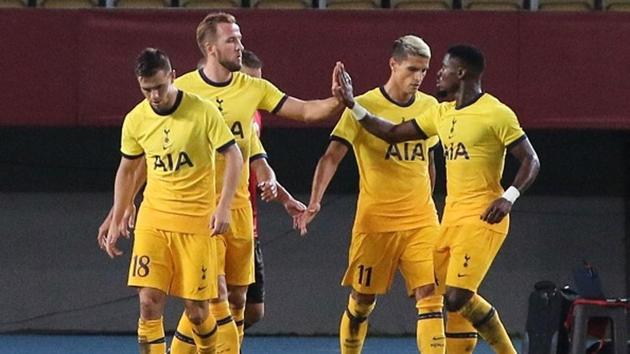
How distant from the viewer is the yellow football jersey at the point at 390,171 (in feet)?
28.0

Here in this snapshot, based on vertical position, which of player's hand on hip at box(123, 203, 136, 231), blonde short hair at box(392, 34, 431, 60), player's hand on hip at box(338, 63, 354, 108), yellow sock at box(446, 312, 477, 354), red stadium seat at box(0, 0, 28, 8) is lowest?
yellow sock at box(446, 312, 477, 354)

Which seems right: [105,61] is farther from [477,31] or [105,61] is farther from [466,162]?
[466,162]

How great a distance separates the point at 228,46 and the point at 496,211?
1.75 meters

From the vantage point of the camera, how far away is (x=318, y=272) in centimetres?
1191

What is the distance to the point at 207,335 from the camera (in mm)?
7711

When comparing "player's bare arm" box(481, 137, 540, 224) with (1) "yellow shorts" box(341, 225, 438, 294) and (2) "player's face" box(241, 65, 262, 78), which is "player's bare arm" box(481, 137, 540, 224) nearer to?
(1) "yellow shorts" box(341, 225, 438, 294)

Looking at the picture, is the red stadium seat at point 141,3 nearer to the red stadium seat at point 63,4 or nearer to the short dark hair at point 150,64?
the red stadium seat at point 63,4

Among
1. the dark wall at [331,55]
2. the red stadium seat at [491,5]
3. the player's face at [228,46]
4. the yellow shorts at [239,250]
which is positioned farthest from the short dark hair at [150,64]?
the red stadium seat at [491,5]

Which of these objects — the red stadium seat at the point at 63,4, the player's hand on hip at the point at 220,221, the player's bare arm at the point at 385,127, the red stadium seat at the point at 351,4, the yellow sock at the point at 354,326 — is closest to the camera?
the player's hand on hip at the point at 220,221

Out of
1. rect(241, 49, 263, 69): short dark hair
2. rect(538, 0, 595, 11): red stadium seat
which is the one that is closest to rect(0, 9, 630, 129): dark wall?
rect(538, 0, 595, 11): red stadium seat

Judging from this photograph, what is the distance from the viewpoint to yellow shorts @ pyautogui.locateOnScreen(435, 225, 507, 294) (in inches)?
317

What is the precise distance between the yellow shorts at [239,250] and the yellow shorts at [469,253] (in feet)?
3.69

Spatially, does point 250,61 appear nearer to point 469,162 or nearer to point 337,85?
point 337,85

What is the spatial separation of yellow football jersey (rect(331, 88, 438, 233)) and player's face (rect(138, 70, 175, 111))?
1.32 m
